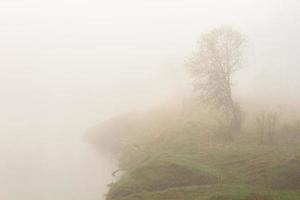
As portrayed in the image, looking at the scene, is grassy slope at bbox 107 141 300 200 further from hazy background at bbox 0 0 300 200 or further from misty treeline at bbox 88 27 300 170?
hazy background at bbox 0 0 300 200

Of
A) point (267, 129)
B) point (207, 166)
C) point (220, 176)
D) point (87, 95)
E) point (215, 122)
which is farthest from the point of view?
point (87, 95)

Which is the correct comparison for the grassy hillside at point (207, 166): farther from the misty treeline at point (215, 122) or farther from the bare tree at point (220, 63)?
the bare tree at point (220, 63)

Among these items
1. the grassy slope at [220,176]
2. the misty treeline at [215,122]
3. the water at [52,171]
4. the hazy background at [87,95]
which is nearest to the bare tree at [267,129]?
the misty treeline at [215,122]

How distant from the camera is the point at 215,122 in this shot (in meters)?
62.6

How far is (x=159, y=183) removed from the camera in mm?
40000

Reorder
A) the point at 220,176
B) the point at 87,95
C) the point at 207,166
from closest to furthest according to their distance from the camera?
the point at 220,176
the point at 207,166
the point at 87,95

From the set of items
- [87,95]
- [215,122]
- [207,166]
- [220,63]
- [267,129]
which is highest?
[87,95]

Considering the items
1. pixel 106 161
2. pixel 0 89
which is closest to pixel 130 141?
pixel 106 161

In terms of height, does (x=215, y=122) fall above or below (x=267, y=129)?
above

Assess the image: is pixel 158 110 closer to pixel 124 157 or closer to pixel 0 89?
pixel 124 157

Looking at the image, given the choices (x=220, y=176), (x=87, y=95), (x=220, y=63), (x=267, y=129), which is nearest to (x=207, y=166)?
(x=220, y=176)

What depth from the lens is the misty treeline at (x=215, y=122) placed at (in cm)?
5206

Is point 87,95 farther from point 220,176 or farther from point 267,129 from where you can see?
point 220,176

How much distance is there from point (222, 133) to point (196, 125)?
22.2 ft
